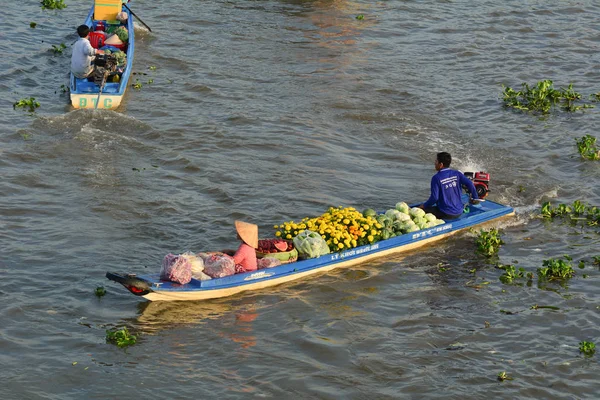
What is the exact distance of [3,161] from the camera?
14.7 m

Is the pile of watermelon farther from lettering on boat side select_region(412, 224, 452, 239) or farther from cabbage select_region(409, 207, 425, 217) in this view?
cabbage select_region(409, 207, 425, 217)

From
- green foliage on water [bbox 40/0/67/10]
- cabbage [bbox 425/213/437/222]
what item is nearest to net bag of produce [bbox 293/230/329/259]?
cabbage [bbox 425/213/437/222]

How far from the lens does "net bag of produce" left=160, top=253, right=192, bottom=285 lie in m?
10.2

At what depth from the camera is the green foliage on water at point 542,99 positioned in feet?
59.3

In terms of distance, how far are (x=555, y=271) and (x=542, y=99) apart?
7.42m

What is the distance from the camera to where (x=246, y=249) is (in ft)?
34.7

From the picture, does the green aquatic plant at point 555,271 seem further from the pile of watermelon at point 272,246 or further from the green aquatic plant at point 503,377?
the pile of watermelon at point 272,246

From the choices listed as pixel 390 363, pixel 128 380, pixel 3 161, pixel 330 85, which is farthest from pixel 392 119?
pixel 128 380

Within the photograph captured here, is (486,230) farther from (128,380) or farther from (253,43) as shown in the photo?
(253,43)

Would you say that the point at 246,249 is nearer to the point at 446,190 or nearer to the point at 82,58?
the point at 446,190

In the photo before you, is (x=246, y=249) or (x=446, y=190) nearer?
(x=246, y=249)

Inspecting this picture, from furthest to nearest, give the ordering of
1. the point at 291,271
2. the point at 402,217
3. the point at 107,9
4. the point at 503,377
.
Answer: the point at 107,9 → the point at 402,217 → the point at 291,271 → the point at 503,377

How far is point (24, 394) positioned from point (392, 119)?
1025cm

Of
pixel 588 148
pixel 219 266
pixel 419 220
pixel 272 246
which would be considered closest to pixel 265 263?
pixel 272 246
